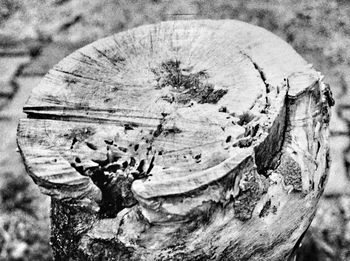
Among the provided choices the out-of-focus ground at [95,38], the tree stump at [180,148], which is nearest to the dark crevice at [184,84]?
the tree stump at [180,148]

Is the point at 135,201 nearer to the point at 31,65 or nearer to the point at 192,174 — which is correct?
the point at 192,174

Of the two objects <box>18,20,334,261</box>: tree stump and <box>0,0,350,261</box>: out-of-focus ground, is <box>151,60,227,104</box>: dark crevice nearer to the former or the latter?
<box>18,20,334,261</box>: tree stump

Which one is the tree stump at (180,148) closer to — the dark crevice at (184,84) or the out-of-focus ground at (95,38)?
the dark crevice at (184,84)

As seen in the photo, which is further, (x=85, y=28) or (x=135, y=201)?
(x=85, y=28)

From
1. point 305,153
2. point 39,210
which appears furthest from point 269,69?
point 39,210

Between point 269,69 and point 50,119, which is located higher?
point 269,69

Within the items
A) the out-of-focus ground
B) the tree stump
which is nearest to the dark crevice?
the tree stump
